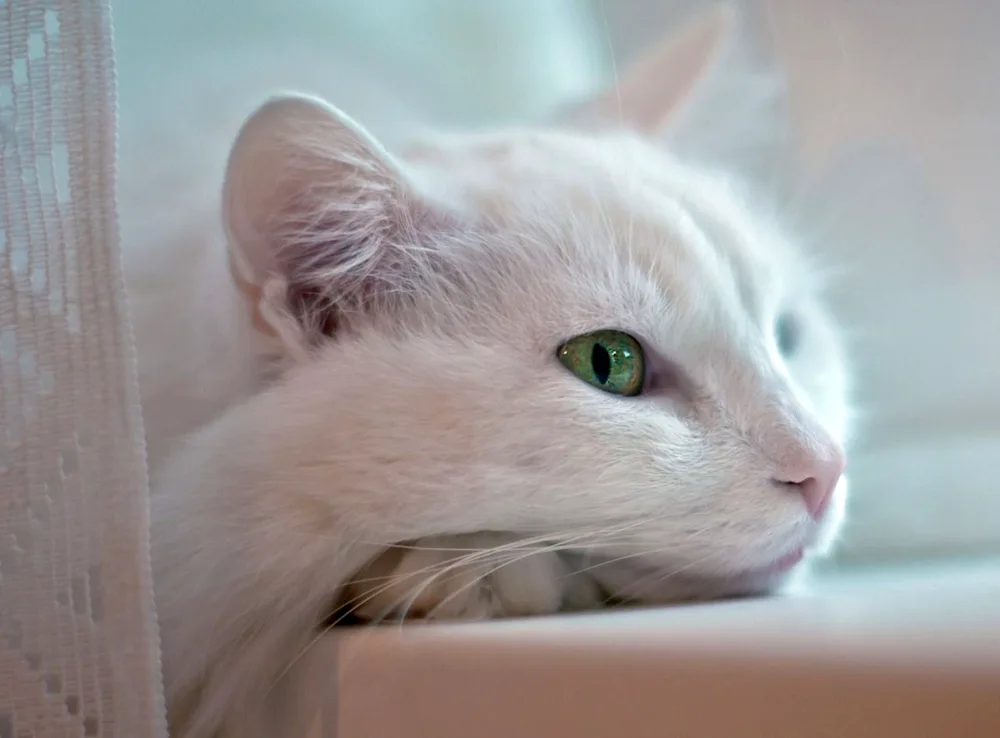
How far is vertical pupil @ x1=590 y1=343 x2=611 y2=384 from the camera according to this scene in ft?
2.46

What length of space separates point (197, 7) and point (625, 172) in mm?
615

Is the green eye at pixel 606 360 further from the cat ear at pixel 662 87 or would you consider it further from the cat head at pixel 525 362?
the cat ear at pixel 662 87

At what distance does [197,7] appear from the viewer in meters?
1.06

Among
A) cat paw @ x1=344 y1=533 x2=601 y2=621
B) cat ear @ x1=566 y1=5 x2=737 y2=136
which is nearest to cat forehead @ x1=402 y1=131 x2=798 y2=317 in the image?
cat ear @ x1=566 y1=5 x2=737 y2=136

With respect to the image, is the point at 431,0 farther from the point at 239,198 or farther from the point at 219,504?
the point at 219,504

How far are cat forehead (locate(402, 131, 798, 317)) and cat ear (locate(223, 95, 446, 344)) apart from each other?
8 cm

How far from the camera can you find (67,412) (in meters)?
0.64

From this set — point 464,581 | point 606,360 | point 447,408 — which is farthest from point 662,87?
point 464,581

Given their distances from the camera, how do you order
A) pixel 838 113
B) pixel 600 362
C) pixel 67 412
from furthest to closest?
1. pixel 838 113
2. pixel 600 362
3. pixel 67 412

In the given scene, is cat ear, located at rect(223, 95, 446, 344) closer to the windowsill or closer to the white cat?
the white cat

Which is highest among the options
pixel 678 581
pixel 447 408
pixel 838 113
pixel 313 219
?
pixel 838 113

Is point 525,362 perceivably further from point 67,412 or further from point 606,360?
point 67,412

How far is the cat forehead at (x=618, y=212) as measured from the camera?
0.78m

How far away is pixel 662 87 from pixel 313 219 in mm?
608
